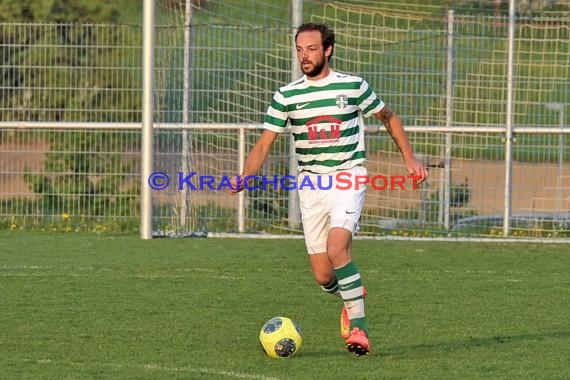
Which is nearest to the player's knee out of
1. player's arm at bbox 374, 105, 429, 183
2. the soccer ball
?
the soccer ball

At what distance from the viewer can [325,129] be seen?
26.1ft

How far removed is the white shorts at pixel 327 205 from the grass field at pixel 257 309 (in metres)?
0.68

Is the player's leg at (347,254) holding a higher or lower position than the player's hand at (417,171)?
lower

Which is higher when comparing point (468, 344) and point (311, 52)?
point (311, 52)

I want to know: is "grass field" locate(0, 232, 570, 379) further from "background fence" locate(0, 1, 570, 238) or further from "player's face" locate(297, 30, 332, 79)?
"player's face" locate(297, 30, 332, 79)

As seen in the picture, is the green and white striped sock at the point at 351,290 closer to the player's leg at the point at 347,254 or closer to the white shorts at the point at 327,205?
the player's leg at the point at 347,254

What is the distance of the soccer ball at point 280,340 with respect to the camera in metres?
7.62

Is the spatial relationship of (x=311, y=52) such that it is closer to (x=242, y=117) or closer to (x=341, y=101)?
(x=341, y=101)

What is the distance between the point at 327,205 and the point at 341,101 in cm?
62

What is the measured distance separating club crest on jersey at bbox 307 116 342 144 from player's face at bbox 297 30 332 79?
0.29 m

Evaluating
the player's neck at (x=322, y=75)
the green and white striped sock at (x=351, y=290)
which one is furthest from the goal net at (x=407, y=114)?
the green and white striped sock at (x=351, y=290)

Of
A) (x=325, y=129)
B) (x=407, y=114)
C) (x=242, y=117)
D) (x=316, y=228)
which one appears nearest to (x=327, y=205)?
(x=316, y=228)

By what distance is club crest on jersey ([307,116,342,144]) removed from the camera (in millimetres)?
7961

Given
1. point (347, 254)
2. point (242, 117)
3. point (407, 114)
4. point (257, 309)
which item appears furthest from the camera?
point (407, 114)
